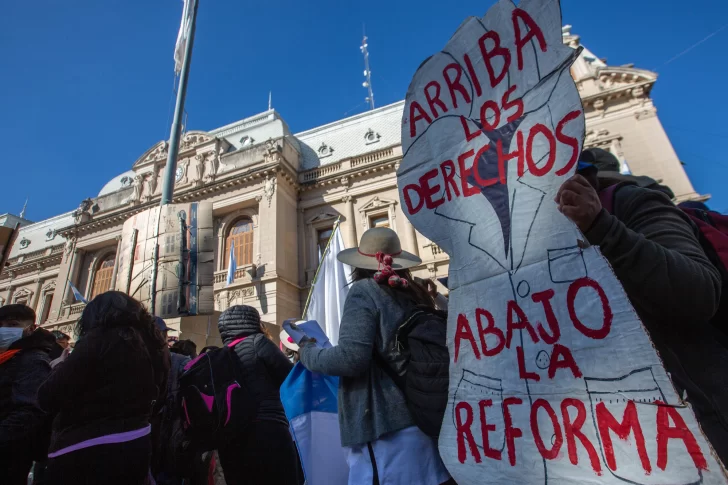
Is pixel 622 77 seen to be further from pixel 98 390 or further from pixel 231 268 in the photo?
pixel 98 390

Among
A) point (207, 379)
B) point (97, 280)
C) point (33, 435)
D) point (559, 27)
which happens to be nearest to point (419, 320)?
point (559, 27)

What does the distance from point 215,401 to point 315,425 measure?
0.73 metres

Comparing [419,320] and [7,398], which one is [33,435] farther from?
[419,320]

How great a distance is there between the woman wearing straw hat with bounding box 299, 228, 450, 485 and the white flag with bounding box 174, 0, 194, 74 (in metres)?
7.06

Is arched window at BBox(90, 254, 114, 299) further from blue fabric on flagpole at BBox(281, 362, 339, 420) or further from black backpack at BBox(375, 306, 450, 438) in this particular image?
black backpack at BBox(375, 306, 450, 438)

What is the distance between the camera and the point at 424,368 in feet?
4.99

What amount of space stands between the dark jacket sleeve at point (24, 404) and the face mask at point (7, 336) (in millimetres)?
213

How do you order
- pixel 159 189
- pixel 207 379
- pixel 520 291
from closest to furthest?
pixel 520 291, pixel 207 379, pixel 159 189

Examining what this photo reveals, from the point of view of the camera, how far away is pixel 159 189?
17172mm

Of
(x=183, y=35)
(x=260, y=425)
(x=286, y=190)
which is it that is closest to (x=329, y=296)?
(x=260, y=425)

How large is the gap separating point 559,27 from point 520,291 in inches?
31.9

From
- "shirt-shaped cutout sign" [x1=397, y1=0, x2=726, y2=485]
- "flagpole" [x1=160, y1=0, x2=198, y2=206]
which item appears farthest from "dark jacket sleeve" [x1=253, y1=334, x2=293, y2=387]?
"flagpole" [x1=160, y1=0, x2=198, y2=206]

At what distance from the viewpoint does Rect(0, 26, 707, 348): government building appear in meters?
13.1

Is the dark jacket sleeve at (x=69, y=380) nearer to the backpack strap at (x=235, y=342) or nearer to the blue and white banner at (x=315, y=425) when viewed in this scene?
the backpack strap at (x=235, y=342)
